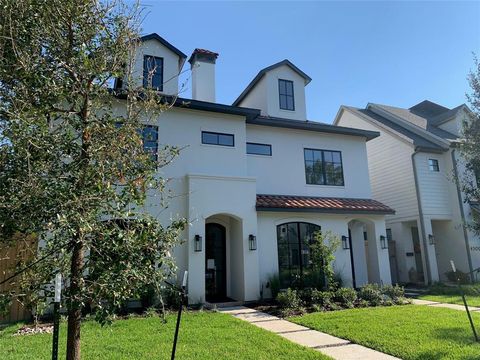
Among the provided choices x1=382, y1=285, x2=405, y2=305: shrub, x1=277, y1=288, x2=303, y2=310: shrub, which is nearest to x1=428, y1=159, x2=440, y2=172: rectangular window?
x1=382, y1=285, x2=405, y2=305: shrub

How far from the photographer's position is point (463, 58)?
408 inches

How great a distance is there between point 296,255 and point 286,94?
274 inches

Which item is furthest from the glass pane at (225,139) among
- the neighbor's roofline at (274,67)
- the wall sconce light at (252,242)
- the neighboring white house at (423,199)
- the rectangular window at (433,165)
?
the rectangular window at (433,165)

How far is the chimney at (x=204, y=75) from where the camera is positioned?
45.5 feet

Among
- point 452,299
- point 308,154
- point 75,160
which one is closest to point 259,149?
point 308,154

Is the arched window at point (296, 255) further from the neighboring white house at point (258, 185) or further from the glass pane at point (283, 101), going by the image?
the glass pane at point (283, 101)

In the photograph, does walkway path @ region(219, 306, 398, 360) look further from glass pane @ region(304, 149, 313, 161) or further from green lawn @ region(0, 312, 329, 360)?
glass pane @ region(304, 149, 313, 161)

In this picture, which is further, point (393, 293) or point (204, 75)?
point (204, 75)

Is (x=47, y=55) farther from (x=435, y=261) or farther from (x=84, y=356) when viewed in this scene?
(x=435, y=261)

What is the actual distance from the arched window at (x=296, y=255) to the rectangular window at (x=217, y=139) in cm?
352

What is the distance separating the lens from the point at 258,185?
13.4m

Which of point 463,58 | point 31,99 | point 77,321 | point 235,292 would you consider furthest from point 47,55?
point 463,58

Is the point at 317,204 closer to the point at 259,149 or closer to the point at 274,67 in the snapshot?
the point at 259,149

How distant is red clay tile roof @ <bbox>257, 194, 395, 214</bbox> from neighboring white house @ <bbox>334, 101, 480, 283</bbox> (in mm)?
3585
